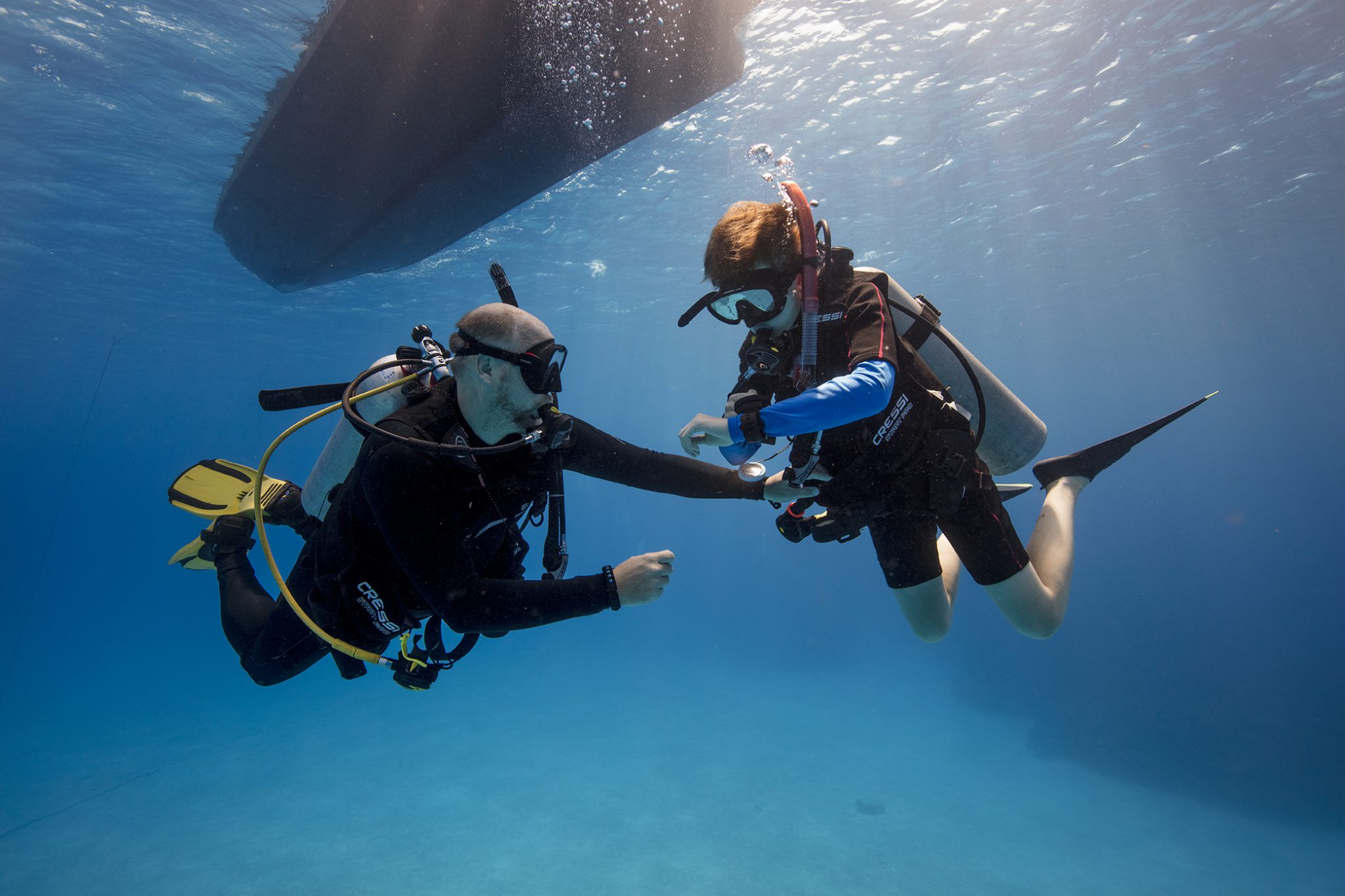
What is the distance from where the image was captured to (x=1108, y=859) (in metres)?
11.0

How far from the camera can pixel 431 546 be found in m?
2.56

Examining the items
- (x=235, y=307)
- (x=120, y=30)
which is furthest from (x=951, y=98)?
(x=235, y=307)

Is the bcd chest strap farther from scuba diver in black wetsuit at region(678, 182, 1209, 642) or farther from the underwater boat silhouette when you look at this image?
the underwater boat silhouette

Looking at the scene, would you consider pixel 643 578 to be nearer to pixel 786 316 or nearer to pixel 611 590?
pixel 611 590

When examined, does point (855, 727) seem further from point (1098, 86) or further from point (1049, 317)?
point (1049, 317)

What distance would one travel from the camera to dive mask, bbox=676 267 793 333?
10.0 feet

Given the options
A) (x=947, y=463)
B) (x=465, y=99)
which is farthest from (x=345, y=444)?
(x=465, y=99)

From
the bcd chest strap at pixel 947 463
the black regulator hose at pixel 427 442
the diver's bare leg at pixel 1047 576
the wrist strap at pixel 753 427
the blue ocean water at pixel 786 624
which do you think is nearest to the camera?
the black regulator hose at pixel 427 442

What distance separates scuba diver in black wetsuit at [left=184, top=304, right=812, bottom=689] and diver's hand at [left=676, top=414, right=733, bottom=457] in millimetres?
328

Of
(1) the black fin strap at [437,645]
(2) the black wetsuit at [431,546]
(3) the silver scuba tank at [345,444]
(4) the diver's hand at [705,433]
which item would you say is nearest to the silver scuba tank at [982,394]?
(4) the diver's hand at [705,433]

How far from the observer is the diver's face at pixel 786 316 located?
3.09 metres

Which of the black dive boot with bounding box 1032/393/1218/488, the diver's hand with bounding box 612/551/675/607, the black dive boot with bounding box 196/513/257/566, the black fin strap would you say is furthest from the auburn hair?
the black dive boot with bounding box 196/513/257/566

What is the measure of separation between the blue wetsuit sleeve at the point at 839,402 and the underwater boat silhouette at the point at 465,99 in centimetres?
517

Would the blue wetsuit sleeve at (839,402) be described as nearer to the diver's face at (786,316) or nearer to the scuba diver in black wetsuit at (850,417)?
the scuba diver in black wetsuit at (850,417)
